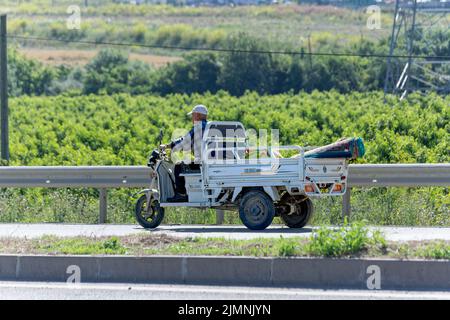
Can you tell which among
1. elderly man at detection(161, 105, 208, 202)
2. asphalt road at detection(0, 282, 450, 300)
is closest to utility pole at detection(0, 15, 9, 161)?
elderly man at detection(161, 105, 208, 202)

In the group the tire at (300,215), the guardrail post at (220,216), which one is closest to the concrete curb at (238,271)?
the tire at (300,215)

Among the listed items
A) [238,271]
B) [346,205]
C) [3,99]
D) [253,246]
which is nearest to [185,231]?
[346,205]

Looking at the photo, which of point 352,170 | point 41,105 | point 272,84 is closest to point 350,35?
point 272,84

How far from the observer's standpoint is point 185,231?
47.3ft

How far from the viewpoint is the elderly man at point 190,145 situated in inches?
572

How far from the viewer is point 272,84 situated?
80250mm

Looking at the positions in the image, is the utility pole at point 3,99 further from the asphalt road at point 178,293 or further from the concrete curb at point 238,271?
the asphalt road at point 178,293

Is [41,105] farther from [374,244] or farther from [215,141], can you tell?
[374,244]

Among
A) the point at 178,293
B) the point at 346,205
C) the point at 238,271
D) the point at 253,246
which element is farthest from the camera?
the point at 346,205

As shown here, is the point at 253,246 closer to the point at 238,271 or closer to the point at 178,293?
the point at 238,271

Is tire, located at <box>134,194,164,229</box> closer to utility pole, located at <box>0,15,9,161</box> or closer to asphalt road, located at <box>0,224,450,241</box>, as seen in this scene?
asphalt road, located at <box>0,224,450,241</box>

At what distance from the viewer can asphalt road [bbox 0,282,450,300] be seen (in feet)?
32.8

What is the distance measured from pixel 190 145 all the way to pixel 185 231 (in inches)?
44.9

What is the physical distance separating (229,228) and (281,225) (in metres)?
0.86
